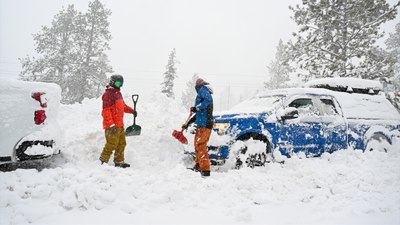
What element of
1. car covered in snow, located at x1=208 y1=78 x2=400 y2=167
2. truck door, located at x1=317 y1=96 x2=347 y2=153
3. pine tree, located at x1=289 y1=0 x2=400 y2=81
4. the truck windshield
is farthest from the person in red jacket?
pine tree, located at x1=289 y1=0 x2=400 y2=81

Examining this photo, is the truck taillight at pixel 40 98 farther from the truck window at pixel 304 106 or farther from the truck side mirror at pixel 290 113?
the truck window at pixel 304 106

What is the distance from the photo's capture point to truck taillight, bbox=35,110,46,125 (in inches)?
175

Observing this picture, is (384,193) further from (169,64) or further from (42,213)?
(169,64)

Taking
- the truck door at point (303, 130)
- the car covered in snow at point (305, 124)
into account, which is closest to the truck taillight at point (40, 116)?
the car covered in snow at point (305, 124)

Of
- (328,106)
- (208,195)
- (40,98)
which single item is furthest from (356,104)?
(40,98)

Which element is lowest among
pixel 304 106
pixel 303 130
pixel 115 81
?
pixel 303 130

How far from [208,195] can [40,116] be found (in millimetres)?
2897

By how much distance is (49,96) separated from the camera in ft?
15.2

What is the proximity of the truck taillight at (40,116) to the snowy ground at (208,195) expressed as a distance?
80cm

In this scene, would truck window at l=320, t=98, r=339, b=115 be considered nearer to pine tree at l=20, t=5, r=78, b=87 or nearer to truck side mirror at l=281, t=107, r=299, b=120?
truck side mirror at l=281, t=107, r=299, b=120

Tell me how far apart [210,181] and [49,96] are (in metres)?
2.93

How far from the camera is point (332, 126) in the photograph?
6.73m

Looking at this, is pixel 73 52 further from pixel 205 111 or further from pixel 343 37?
pixel 205 111

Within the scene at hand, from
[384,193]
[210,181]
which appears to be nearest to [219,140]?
[210,181]
